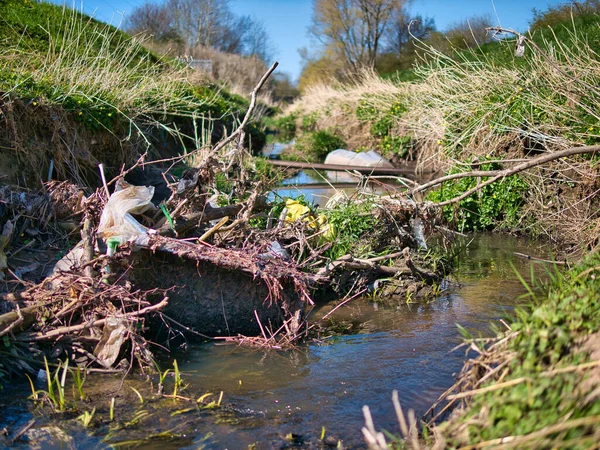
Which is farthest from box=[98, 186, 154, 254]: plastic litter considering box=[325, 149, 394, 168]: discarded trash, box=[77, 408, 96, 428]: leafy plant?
box=[325, 149, 394, 168]: discarded trash

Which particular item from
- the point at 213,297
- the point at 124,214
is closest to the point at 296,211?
the point at 213,297

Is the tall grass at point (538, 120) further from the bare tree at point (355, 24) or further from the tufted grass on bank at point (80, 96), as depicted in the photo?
the bare tree at point (355, 24)

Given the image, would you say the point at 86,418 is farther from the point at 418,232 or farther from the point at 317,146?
the point at 317,146

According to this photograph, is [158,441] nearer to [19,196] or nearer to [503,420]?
[503,420]

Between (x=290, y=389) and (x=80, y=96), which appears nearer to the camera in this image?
(x=290, y=389)

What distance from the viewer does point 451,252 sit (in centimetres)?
715

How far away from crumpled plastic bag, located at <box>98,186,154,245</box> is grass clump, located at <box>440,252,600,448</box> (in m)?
2.97

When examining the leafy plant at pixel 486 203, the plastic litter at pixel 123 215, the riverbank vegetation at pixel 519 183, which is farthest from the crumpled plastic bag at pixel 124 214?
the leafy plant at pixel 486 203

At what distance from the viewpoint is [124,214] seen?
492cm

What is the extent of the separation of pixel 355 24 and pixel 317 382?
36.6m

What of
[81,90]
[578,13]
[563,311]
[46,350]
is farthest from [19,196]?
[578,13]

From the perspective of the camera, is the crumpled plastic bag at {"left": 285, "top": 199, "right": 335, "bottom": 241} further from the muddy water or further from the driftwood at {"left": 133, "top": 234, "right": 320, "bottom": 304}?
the driftwood at {"left": 133, "top": 234, "right": 320, "bottom": 304}

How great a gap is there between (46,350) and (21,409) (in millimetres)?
600

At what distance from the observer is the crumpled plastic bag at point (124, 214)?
476 centimetres
